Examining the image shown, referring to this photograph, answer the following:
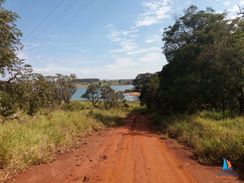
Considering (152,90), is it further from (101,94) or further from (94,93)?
(94,93)

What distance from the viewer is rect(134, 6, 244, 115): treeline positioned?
18188mm

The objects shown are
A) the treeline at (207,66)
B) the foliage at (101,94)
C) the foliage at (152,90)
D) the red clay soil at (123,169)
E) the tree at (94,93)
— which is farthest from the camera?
the tree at (94,93)

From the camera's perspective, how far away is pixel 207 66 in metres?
20.1

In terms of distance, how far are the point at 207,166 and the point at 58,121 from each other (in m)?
8.24

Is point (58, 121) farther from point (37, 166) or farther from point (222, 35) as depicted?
point (222, 35)

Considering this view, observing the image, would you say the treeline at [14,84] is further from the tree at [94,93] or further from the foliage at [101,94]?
the tree at [94,93]

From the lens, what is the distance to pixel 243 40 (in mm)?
18031

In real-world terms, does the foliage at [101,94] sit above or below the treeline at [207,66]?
below

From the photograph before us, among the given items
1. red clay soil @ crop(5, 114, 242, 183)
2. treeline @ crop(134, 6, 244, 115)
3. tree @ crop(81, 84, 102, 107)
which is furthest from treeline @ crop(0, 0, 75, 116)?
tree @ crop(81, 84, 102, 107)

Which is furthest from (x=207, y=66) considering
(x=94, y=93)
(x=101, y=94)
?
(x=94, y=93)

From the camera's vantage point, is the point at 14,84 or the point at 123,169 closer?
the point at 123,169

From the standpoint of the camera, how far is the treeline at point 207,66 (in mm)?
18188

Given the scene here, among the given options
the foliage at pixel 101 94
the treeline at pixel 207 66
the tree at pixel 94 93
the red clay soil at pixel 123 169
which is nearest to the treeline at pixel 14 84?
the red clay soil at pixel 123 169

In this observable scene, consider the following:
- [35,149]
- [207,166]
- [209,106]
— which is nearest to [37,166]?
[35,149]
